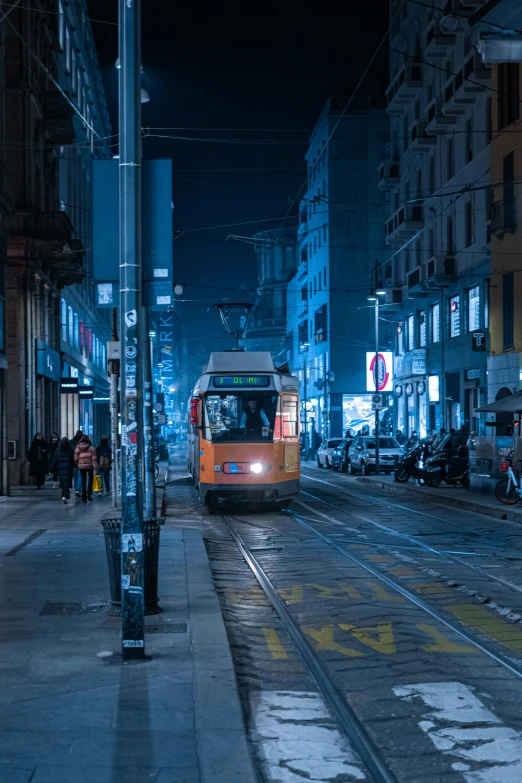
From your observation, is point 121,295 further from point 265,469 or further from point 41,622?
point 265,469

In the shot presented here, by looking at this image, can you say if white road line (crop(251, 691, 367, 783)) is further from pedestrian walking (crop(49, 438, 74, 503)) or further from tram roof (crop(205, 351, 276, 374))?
pedestrian walking (crop(49, 438, 74, 503))

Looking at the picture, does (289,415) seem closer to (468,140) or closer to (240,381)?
(240,381)

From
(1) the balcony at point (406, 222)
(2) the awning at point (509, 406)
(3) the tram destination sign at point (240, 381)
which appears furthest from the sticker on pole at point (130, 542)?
(1) the balcony at point (406, 222)

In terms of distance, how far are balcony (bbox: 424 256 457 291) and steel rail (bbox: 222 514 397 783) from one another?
34181 mm

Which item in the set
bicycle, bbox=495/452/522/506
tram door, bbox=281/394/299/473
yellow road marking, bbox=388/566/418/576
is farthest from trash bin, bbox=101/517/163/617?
bicycle, bbox=495/452/522/506

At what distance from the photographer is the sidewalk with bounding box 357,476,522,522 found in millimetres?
24888

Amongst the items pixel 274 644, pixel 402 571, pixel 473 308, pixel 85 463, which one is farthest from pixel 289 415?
pixel 473 308

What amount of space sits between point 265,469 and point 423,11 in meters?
31.8

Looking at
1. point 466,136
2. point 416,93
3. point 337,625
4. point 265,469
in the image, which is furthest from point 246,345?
point 337,625

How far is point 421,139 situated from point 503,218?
13766 mm

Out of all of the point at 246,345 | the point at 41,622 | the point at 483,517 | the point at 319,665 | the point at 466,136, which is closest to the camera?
the point at 319,665

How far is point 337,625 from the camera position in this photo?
10.9 metres

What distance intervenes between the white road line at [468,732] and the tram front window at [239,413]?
57.7ft

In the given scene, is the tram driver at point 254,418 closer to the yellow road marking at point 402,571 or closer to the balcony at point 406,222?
the yellow road marking at point 402,571
